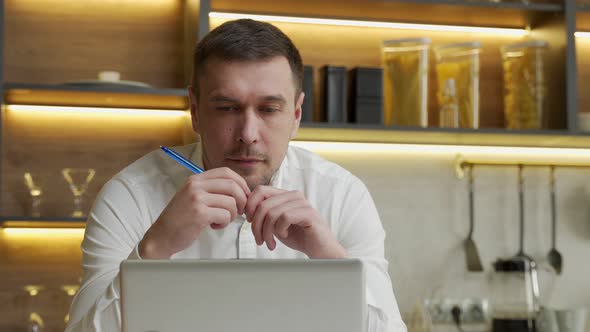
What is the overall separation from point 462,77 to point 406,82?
0.64ft

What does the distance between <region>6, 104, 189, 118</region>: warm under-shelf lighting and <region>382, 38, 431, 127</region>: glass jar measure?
63 centimetres

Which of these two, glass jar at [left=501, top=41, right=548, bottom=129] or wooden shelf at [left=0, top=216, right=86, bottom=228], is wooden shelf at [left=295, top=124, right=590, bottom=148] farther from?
wooden shelf at [left=0, top=216, right=86, bottom=228]

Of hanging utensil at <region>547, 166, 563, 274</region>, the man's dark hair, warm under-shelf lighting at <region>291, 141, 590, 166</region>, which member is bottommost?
hanging utensil at <region>547, 166, 563, 274</region>

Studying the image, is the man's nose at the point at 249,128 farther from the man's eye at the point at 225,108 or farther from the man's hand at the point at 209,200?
the man's hand at the point at 209,200

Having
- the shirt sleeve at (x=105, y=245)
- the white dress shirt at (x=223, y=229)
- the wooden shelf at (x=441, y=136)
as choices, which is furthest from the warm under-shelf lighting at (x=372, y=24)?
the shirt sleeve at (x=105, y=245)

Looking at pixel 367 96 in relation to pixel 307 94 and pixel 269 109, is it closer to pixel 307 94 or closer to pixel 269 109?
pixel 307 94

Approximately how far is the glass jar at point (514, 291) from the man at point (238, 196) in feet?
3.70

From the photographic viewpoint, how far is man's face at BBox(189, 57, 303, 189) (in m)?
1.45

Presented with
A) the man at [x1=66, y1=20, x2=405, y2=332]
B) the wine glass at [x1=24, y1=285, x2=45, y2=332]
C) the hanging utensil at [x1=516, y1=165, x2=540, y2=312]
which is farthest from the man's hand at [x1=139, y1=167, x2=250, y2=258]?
the hanging utensil at [x1=516, y1=165, x2=540, y2=312]

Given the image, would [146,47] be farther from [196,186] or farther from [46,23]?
[196,186]

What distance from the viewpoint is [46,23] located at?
2.59m

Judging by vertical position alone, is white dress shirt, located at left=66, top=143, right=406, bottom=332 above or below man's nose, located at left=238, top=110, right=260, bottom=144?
below

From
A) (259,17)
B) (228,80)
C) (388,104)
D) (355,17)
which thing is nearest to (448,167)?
(388,104)

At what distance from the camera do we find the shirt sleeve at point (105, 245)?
1.31 m
